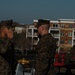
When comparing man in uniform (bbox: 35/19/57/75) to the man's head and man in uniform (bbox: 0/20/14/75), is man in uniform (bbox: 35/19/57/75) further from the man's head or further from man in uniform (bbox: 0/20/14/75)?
man in uniform (bbox: 0/20/14/75)

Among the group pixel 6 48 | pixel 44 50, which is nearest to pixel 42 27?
pixel 44 50

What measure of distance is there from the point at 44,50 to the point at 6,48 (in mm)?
693

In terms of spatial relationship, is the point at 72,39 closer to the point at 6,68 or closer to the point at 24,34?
the point at 24,34

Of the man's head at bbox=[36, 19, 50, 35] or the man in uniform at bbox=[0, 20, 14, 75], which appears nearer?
the man in uniform at bbox=[0, 20, 14, 75]

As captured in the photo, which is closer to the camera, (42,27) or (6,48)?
(6,48)

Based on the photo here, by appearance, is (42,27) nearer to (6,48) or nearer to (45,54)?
(45,54)

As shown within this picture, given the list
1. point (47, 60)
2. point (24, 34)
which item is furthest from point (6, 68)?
point (24, 34)

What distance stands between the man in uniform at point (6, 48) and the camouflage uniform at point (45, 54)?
46 cm

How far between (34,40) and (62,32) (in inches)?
363

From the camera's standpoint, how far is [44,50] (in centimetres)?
704

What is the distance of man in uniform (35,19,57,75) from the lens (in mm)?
Result: 7043

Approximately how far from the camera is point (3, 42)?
6.73 m

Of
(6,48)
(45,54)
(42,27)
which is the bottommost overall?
(45,54)

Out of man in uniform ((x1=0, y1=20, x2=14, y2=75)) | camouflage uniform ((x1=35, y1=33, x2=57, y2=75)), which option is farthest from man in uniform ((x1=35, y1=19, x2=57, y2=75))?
man in uniform ((x1=0, y1=20, x2=14, y2=75))
